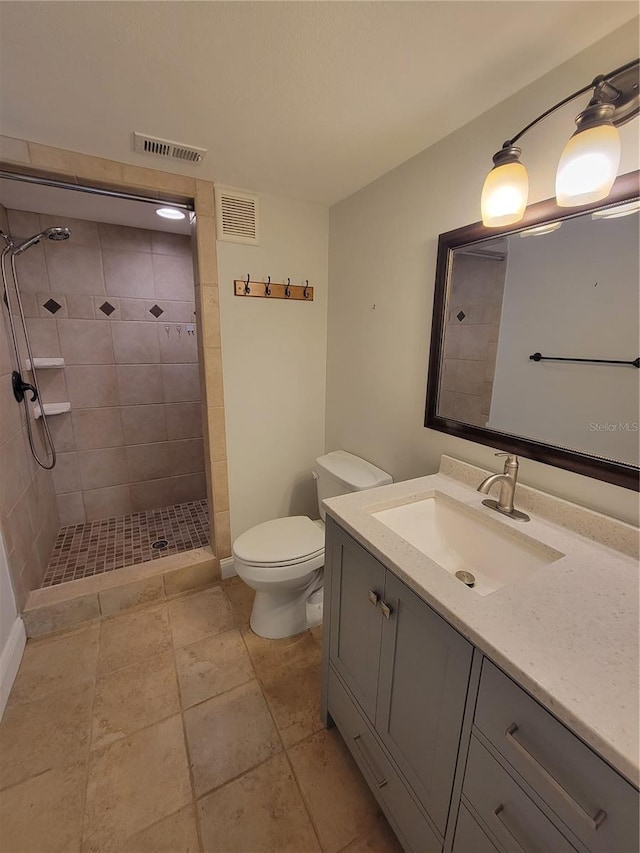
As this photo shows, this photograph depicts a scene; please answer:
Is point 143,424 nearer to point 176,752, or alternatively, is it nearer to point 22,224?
point 22,224

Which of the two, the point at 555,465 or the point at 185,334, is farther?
the point at 185,334

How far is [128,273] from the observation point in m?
2.46

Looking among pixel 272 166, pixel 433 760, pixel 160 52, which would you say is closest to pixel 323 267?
pixel 272 166

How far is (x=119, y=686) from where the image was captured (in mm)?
1482

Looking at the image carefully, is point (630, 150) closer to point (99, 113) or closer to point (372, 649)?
point (372, 649)

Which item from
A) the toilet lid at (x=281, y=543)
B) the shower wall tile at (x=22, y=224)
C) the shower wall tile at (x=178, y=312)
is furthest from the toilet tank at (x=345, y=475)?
the shower wall tile at (x=22, y=224)

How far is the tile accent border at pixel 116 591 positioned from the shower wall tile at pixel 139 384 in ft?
4.02

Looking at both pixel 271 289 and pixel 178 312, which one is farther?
pixel 178 312

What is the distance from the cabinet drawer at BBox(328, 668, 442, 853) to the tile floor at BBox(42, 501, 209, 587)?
143 cm

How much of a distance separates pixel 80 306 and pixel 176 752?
2519 mm

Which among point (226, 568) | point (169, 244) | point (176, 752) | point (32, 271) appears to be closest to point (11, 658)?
point (176, 752)

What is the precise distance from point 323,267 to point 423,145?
800mm

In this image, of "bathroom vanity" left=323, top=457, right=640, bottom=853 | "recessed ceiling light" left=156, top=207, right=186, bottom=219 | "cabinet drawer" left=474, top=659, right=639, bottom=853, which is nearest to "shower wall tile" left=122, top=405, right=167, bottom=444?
"recessed ceiling light" left=156, top=207, right=186, bottom=219

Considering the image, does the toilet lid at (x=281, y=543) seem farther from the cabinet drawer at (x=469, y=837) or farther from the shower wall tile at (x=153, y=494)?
the shower wall tile at (x=153, y=494)
